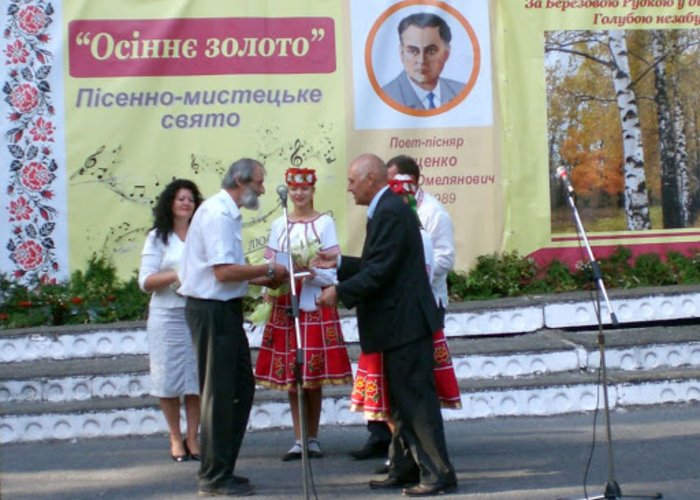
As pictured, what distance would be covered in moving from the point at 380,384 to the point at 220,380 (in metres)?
0.96

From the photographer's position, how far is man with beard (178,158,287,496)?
7.45 metres

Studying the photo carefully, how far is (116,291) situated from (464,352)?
10.7 feet

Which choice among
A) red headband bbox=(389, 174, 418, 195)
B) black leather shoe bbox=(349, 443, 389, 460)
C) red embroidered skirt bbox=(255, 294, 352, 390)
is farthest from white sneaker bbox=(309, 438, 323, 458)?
red headband bbox=(389, 174, 418, 195)

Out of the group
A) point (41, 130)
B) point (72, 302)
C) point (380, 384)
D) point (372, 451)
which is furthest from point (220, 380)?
point (41, 130)

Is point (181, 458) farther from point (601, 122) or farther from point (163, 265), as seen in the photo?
point (601, 122)

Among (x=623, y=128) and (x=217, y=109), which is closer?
(x=217, y=109)

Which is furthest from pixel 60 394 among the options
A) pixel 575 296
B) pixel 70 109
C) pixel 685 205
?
pixel 685 205

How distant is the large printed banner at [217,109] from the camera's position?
37.4 feet

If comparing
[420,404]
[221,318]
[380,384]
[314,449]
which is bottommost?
[314,449]

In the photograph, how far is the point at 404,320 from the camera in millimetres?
7367

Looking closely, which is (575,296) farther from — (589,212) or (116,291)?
(116,291)

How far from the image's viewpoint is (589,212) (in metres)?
12.1

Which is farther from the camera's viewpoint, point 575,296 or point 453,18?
point 453,18

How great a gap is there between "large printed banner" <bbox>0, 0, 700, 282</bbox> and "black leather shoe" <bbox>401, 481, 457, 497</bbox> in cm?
420
